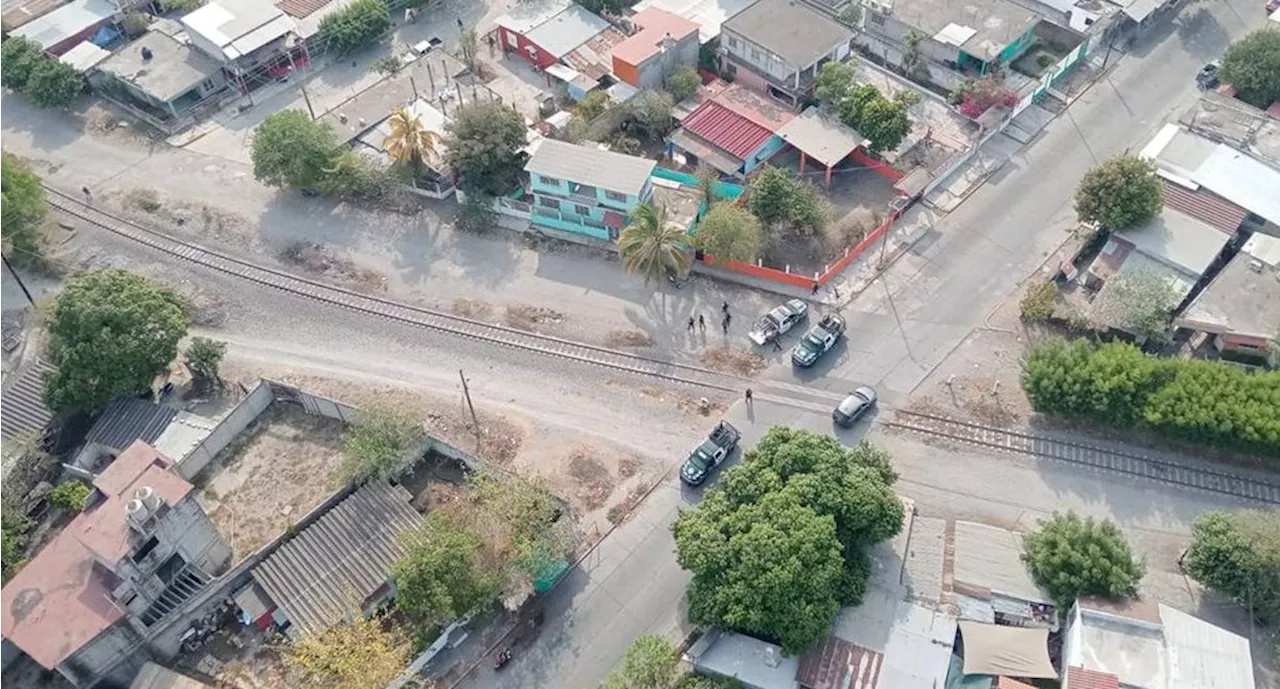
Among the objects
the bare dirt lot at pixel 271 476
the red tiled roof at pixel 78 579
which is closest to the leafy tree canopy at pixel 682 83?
the bare dirt lot at pixel 271 476

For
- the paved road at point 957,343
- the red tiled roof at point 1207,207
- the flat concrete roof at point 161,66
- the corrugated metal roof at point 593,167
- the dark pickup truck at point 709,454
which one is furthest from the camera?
the flat concrete roof at point 161,66

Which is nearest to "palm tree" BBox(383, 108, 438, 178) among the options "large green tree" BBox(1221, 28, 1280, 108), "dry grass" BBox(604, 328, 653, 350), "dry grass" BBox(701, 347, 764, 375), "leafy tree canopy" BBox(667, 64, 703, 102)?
"leafy tree canopy" BBox(667, 64, 703, 102)

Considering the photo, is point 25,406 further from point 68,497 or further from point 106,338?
point 106,338

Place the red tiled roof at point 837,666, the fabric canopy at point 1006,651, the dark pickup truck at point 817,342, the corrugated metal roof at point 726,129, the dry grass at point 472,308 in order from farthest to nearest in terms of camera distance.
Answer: the corrugated metal roof at point 726,129 < the dry grass at point 472,308 < the dark pickup truck at point 817,342 < the red tiled roof at point 837,666 < the fabric canopy at point 1006,651

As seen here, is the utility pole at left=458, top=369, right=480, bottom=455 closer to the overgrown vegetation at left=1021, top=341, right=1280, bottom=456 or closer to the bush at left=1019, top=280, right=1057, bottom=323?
the overgrown vegetation at left=1021, top=341, right=1280, bottom=456

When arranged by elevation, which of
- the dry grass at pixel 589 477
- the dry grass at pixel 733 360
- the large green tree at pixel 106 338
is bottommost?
the dry grass at pixel 589 477

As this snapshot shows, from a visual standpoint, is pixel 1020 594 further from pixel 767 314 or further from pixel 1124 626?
pixel 767 314

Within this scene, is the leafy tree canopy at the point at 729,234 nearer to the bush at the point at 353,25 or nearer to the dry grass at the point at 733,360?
the dry grass at the point at 733,360

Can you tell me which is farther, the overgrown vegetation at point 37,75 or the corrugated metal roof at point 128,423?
the overgrown vegetation at point 37,75
